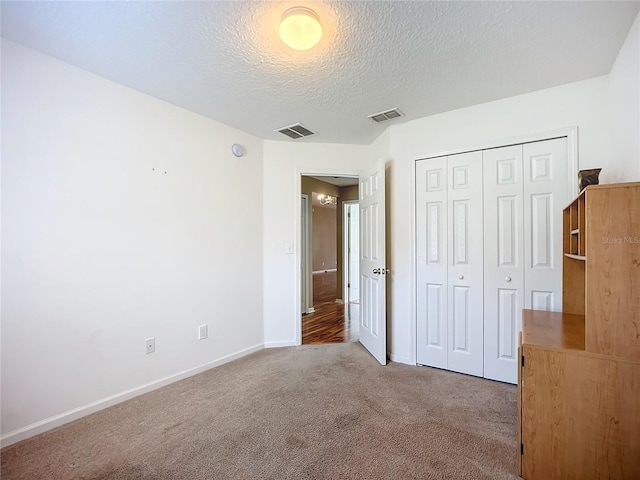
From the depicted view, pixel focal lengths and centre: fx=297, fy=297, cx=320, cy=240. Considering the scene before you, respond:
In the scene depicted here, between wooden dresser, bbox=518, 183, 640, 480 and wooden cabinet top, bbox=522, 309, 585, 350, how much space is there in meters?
0.02

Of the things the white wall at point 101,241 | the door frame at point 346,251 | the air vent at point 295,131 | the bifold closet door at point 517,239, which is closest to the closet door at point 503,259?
the bifold closet door at point 517,239

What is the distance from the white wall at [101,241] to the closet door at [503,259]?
2.43 m

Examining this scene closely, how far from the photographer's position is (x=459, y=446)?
1.72 meters

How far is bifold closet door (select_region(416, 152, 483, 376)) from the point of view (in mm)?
2629

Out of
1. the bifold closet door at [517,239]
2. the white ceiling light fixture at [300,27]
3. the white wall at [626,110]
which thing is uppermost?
the white ceiling light fixture at [300,27]

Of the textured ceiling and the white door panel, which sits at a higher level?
the textured ceiling

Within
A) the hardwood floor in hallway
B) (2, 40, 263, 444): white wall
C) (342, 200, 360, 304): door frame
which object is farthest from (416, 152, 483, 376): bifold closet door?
(342, 200, 360, 304): door frame

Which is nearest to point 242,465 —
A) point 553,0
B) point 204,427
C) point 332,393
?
point 204,427

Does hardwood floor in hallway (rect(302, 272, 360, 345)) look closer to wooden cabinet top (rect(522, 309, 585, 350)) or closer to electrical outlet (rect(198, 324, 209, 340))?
electrical outlet (rect(198, 324, 209, 340))

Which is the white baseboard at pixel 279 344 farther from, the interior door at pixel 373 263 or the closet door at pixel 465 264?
the closet door at pixel 465 264

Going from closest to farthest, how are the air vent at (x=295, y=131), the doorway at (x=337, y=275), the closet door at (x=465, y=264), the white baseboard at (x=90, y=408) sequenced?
the white baseboard at (x=90, y=408)
the closet door at (x=465, y=264)
the air vent at (x=295, y=131)
the doorway at (x=337, y=275)

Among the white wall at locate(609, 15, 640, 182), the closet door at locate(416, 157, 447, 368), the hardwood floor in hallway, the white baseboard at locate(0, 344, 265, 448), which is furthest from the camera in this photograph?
the hardwood floor in hallway

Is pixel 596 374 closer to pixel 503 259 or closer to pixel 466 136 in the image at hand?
pixel 503 259

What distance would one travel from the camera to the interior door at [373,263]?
2.89 m
